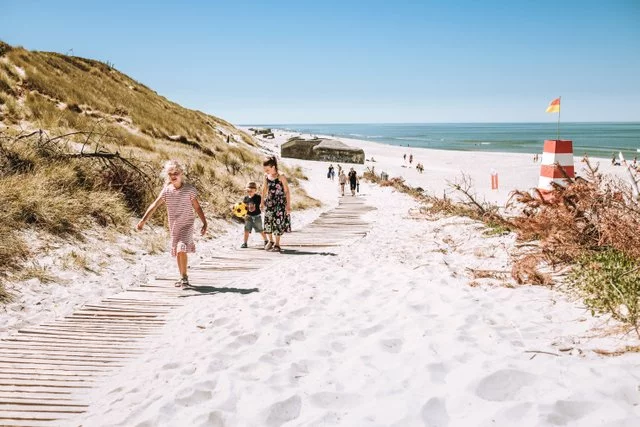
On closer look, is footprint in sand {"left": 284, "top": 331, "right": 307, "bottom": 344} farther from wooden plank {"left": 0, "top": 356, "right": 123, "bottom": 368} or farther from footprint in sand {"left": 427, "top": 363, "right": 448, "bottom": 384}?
wooden plank {"left": 0, "top": 356, "right": 123, "bottom": 368}

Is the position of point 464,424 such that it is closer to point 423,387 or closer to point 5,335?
point 423,387

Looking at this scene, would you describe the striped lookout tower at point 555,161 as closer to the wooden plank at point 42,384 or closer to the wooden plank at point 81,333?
the wooden plank at point 81,333

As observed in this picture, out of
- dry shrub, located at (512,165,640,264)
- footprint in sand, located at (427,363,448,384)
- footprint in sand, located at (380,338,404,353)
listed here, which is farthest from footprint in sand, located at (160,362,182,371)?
dry shrub, located at (512,165,640,264)

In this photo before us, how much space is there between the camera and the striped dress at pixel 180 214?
5930mm

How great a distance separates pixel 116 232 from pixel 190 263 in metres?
1.73

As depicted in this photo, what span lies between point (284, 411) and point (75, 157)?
30.4ft

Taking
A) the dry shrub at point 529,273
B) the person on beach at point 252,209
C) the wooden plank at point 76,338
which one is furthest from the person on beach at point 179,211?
the dry shrub at point 529,273

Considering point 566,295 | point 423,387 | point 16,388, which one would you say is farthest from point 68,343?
point 566,295

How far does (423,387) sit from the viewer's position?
112 inches

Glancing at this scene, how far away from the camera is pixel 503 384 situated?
273 cm

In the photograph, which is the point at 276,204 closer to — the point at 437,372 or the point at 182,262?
the point at 182,262

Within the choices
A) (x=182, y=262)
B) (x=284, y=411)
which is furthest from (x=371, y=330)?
(x=182, y=262)

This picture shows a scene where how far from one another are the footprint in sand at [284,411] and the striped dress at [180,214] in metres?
3.52

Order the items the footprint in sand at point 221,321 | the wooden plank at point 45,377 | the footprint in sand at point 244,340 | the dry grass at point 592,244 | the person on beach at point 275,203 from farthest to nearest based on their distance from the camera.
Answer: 1. the person on beach at point 275,203
2. the footprint in sand at point 221,321
3. the footprint in sand at point 244,340
4. the dry grass at point 592,244
5. the wooden plank at point 45,377
